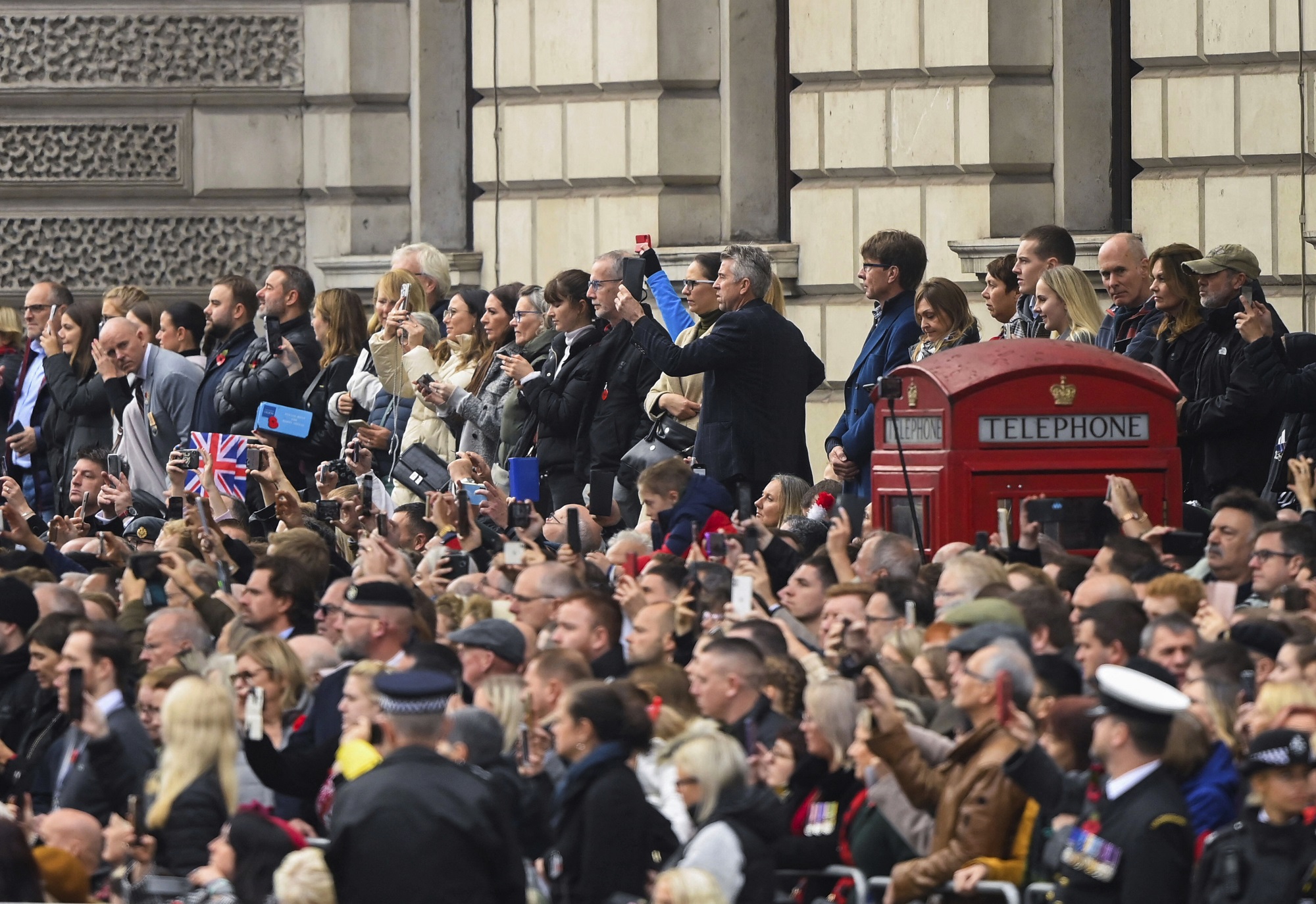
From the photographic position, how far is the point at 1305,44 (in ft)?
45.3

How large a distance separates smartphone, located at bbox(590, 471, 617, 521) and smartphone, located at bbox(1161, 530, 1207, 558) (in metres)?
3.01

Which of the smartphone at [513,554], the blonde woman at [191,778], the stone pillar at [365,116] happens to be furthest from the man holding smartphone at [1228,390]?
the stone pillar at [365,116]

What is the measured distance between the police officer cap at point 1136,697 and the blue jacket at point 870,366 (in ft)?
17.0

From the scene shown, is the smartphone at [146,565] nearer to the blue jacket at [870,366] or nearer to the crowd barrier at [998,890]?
the blue jacket at [870,366]

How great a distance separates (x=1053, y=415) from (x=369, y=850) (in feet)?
15.7

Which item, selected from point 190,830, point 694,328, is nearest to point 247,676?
point 190,830

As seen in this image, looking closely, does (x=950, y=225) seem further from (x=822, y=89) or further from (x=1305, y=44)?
(x=1305, y=44)

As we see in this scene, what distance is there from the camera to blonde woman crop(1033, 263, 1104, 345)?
11.6m

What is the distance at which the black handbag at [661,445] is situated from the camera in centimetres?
1255

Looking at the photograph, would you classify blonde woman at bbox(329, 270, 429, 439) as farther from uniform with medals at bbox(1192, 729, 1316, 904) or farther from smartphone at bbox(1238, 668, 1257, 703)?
uniform with medals at bbox(1192, 729, 1316, 904)

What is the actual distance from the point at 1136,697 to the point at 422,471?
6336 millimetres

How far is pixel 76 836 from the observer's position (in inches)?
299

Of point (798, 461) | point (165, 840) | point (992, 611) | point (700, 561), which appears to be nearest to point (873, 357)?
point (798, 461)

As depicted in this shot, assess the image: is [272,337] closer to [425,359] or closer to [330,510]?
[425,359]
